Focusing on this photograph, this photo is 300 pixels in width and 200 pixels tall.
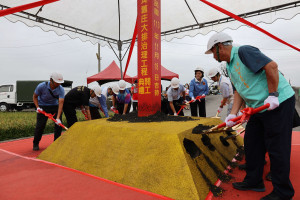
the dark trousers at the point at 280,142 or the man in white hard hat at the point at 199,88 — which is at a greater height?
the man in white hard hat at the point at 199,88

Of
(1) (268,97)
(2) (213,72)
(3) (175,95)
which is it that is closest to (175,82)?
(3) (175,95)

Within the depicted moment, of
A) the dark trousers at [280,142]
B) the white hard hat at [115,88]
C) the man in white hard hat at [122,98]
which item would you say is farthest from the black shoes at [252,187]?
the white hard hat at [115,88]

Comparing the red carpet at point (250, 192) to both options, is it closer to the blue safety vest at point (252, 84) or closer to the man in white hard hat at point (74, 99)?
the blue safety vest at point (252, 84)

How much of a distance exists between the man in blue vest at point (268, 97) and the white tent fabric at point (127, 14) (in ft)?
15.2

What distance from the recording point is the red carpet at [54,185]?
6.08 feet

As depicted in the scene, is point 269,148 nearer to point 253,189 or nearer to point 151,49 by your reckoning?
point 253,189

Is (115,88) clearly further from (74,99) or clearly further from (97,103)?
(74,99)

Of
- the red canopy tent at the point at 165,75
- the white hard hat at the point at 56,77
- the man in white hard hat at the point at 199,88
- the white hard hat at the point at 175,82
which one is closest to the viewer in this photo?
the white hard hat at the point at 56,77

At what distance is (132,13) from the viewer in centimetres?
670

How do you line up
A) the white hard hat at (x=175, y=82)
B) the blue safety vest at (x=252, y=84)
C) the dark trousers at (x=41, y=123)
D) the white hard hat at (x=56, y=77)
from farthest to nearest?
the white hard hat at (x=175, y=82)
the dark trousers at (x=41, y=123)
the white hard hat at (x=56, y=77)
the blue safety vest at (x=252, y=84)

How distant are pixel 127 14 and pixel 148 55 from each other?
4.05m

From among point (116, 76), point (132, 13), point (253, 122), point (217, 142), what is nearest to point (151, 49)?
point (217, 142)

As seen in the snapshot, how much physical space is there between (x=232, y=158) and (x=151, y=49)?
227cm

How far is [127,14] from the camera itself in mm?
6750
